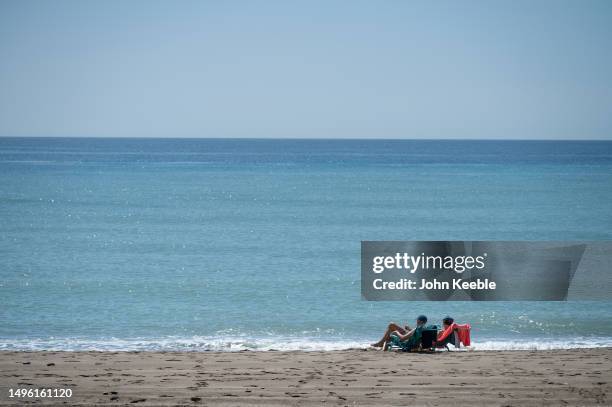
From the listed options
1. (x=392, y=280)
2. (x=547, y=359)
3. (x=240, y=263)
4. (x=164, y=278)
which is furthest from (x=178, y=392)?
(x=240, y=263)

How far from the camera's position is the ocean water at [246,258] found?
19969 mm

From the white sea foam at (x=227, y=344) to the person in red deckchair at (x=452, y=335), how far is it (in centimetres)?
80

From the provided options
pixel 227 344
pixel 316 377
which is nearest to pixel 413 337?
pixel 316 377

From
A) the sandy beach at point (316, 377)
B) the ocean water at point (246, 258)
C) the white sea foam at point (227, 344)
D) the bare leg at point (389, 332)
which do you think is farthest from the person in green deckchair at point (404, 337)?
the ocean water at point (246, 258)

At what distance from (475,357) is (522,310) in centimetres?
850

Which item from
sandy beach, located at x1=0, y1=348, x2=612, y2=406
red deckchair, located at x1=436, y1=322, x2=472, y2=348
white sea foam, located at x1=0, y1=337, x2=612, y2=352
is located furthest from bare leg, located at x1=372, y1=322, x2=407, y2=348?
white sea foam, located at x1=0, y1=337, x2=612, y2=352

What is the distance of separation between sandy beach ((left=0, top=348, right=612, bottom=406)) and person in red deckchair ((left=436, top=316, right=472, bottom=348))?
1.27 ft

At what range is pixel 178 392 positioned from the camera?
11750mm

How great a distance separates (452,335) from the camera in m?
15.9

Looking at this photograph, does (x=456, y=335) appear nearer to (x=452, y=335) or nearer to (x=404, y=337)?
(x=452, y=335)

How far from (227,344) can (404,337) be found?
4.55 m

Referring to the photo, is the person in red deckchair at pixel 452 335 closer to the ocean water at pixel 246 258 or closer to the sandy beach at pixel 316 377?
the sandy beach at pixel 316 377

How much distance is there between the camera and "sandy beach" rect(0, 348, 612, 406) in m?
11.4

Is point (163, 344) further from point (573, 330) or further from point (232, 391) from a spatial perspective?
point (573, 330)
